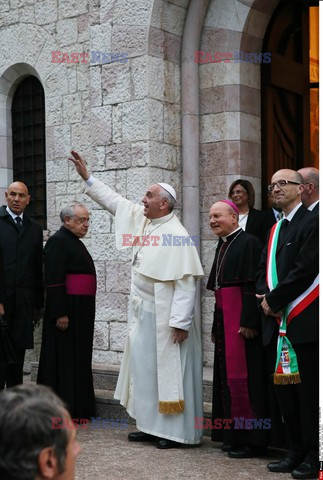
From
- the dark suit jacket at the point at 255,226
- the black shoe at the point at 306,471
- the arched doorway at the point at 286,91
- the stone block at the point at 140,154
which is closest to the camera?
the black shoe at the point at 306,471

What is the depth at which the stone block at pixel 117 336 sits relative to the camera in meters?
7.58

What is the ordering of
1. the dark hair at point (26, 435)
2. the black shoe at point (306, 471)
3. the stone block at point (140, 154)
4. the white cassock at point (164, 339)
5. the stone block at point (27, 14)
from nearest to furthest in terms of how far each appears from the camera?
the dark hair at point (26, 435) < the black shoe at point (306, 471) < the white cassock at point (164, 339) < the stone block at point (140, 154) < the stone block at point (27, 14)

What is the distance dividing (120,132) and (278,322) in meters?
3.21

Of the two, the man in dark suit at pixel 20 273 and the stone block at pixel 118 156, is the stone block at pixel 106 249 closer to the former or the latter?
the stone block at pixel 118 156

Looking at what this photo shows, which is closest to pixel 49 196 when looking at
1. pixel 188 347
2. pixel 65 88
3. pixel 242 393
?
pixel 65 88

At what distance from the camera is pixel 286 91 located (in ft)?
26.5

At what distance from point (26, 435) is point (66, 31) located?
289 inches

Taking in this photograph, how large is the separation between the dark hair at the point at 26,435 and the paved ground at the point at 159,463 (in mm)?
3215

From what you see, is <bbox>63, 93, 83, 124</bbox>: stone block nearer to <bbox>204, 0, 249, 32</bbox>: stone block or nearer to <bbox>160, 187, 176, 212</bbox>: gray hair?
<bbox>204, 0, 249, 32</bbox>: stone block

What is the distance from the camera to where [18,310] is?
6781 mm

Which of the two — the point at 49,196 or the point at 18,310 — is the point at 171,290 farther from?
the point at 49,196

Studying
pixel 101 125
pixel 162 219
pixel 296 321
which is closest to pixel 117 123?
pixel 101 125

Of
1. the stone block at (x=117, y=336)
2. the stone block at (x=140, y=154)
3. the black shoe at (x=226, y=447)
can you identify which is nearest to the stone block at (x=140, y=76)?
the stone block at (x=140, y=154)

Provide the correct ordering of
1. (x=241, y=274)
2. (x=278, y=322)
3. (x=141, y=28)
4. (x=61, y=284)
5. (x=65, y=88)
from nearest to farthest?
1. (x=278, y=322)
2. (x=241, y=274)
3. (x=61, y=284)
4. (x=141, y=28)
5. (x=65, y=88)
